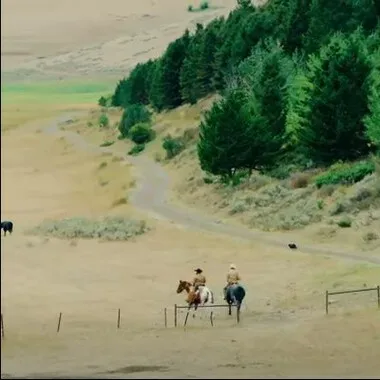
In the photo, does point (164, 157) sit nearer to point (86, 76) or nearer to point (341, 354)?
point (86, 76)

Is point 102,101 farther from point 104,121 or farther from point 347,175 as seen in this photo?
point 347,175

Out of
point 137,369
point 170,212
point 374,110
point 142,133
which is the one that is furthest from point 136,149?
point 137,369

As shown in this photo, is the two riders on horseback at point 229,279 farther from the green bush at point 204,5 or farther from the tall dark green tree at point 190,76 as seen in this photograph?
the tall dark green tree at point 190,76

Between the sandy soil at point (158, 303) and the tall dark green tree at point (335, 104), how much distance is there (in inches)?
289

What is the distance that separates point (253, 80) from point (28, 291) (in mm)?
32419

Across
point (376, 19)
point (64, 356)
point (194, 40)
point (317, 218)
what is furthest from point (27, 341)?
point (194, 40)

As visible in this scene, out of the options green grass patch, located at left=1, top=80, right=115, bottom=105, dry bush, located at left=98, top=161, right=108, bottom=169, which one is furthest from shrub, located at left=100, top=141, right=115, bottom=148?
dry bush, located at left=98, top=161, right=108, bottom=169

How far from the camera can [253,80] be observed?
57.5m

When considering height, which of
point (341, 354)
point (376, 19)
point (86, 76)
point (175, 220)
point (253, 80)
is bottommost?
point (341, 354)

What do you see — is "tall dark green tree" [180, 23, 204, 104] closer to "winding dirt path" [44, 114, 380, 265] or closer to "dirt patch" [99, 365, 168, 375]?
"winding dirt path" [44, 114, 380, 265]

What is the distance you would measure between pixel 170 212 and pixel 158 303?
19.9 m

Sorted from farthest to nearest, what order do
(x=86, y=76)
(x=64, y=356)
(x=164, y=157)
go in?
(x=164, y=157)
(x=86, y=76)
(x=64, y=356)

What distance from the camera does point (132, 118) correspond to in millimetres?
84812

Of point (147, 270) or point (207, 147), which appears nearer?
point (147, 270)
